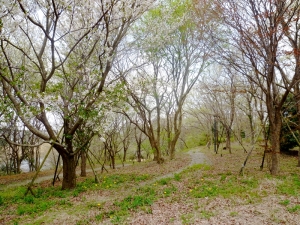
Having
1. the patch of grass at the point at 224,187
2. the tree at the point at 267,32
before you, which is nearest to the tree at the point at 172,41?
the tree at the point at 267,32

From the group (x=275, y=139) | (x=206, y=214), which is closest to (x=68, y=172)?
(x=206, y=214)

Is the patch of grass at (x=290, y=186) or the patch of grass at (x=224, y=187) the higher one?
the patch of grass at (x=224, y=187)

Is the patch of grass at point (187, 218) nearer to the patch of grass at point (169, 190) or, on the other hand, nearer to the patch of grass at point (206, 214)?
the patch of grass at point (206, 214)

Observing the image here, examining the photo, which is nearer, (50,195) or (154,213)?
(154,213)

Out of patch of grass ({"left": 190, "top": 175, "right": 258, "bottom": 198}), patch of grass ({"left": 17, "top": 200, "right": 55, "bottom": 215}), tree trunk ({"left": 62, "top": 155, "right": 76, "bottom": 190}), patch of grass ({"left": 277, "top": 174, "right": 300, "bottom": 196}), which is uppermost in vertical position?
tree trunk ({"left": 62, "top": 155, "right": 76, "bottom": 190})

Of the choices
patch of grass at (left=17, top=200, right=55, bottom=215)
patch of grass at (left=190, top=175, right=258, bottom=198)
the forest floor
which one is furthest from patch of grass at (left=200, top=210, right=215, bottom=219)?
patch of grass at (left=17, top=200, right=55, bottom=215)

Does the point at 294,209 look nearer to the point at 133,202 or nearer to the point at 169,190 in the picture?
the point at 169,190

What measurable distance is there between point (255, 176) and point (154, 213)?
518 centimetres

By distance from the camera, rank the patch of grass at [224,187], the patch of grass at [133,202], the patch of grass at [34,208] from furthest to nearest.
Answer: the patch of grass at [224,187] < the patch of grass at [34,208] < the patch of grass at [133,202]

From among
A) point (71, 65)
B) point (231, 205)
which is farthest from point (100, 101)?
point (231, 205)

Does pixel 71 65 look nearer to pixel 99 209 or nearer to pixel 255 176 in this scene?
pixel 99 209

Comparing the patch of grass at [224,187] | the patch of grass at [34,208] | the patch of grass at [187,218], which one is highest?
the patch of grass at [34,208]

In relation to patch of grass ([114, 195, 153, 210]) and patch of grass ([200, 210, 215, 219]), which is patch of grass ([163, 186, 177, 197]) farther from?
patch of grass ([200, 210, 215, 219])

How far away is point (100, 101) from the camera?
8023 mm
